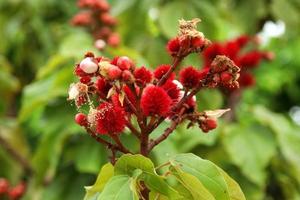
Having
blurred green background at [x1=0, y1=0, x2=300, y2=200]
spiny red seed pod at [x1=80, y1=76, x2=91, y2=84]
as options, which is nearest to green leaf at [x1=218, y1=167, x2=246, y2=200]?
spiny red seed pod at [x1=80, y1=76, x2=91, y2=84]

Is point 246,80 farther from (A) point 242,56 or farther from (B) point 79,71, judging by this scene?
(B) point 79,71

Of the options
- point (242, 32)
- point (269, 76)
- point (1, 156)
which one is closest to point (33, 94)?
point (1, 156)

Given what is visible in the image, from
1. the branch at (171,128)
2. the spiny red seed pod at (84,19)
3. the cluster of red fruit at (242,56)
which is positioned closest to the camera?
the branch at (171,128)

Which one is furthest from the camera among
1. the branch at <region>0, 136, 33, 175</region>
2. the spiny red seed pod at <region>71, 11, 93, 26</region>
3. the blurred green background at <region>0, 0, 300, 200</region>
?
the branch at <region>0, 136, 33, 175</region>

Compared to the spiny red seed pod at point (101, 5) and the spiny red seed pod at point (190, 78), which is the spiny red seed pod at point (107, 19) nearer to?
the spiny red seed pod at point (101, 5)

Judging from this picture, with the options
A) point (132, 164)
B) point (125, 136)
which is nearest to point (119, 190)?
point (132, 164)

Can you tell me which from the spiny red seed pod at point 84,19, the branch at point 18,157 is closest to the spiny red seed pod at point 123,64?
the spiny red seed pod at point 84,19

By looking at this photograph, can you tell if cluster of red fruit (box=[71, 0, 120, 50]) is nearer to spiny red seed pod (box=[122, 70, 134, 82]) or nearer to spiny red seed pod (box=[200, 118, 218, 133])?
spiny red seed pod (box=[200, 118, 218, 133])

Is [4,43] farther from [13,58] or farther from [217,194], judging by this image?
[217,194]
